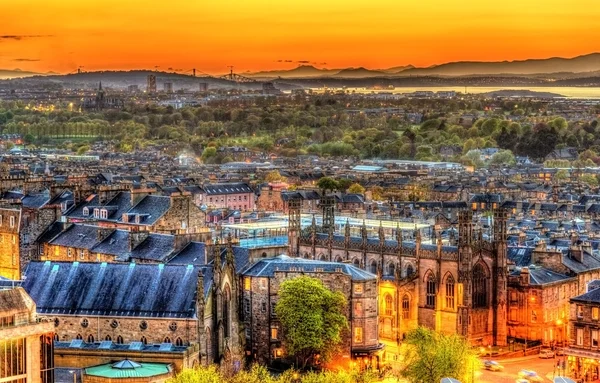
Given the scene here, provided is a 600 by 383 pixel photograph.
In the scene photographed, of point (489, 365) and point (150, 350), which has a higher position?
point (150, 350)

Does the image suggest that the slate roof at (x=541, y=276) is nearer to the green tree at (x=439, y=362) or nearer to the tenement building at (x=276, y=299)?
the tenement building at (x=276, y=299)

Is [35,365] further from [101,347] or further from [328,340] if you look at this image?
[328,340]

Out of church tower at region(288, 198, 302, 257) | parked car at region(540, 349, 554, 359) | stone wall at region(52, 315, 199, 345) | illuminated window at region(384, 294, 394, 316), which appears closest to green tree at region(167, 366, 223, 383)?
stone wall at region(52, 315, 199, 345)

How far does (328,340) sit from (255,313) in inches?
214

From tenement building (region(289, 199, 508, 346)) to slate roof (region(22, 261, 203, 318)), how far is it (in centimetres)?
2336

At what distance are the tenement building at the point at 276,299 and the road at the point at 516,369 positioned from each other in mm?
7676

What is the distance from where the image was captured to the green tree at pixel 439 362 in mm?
70688

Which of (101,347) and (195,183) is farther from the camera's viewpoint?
(195,183)

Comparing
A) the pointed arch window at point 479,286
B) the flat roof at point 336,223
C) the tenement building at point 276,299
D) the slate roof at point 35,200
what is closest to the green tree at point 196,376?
the tenement building at point 276,299

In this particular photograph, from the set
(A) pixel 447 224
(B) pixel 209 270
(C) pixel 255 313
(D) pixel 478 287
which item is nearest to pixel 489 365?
(D) pixel 478 287

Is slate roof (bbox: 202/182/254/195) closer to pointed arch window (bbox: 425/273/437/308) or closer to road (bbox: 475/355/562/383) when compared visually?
pointed arch window (bbox: 425/273/437/308)

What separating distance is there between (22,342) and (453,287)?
45450mm

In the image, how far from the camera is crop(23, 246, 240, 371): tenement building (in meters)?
69.2

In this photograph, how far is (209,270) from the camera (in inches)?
2842
